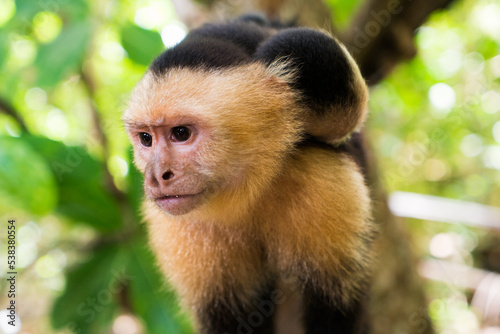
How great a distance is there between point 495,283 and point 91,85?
302cm

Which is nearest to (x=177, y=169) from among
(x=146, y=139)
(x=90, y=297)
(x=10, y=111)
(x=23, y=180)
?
(x=146, y=139)

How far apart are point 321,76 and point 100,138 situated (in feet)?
4.59

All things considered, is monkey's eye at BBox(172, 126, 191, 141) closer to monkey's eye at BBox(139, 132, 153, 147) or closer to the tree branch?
monkey's eye at BBox(139, 132, 153, 147)

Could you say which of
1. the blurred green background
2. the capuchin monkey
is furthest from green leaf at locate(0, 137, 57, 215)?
the capuchin monkey

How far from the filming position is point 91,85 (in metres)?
2.21

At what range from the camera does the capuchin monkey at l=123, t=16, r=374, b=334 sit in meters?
1.10

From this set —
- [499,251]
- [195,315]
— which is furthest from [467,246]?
[195,315]

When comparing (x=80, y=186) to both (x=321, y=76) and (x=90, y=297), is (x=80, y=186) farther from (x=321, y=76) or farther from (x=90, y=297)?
(x=321, y=76)

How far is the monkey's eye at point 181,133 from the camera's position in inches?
43.8

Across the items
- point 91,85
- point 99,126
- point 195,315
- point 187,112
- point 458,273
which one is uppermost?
point 187,112

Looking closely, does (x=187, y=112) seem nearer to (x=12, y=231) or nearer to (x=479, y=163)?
(x=12, y=231)

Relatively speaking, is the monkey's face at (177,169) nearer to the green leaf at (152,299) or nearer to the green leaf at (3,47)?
the green leaf at (152,299)

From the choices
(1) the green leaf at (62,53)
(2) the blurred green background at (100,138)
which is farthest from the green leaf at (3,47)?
(1) the green leaf at (62,53)

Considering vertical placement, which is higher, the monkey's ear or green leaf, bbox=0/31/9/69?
the monkey's ear
